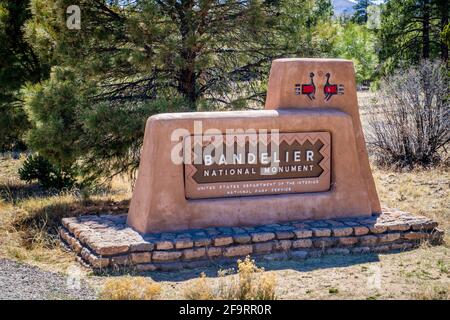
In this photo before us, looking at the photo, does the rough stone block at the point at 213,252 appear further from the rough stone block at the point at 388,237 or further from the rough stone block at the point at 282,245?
the rough stone block at the point at 388,237

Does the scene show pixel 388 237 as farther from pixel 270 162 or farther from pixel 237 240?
pixel 237 240

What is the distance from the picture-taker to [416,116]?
15.4m

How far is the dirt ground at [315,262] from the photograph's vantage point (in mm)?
6228

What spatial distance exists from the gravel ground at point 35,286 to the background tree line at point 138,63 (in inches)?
148

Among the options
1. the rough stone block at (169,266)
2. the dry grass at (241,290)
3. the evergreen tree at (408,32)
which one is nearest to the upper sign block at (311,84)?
the rough stone block at (169,266)

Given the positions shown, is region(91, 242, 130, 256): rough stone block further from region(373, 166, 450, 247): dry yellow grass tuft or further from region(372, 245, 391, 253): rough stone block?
region(373, 166, 450, 247): dry yellow grass tuft

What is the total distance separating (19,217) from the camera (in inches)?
399

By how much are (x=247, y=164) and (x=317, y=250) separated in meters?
1.53

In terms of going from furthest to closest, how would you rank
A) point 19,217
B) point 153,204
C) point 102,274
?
point 19,217, point 153,204, point 102,274

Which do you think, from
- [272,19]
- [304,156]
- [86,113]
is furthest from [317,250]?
[272,19]

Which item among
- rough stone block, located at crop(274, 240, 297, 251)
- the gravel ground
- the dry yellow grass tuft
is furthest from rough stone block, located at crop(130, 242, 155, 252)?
the dry yellow grass tuft

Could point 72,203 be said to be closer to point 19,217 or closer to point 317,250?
point 19,217

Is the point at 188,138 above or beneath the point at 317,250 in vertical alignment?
above

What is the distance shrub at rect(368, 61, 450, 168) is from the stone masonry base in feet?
23.3
